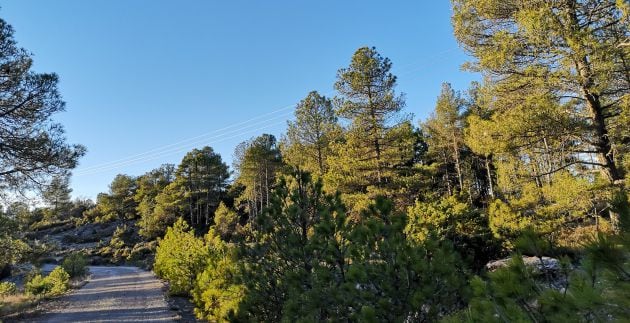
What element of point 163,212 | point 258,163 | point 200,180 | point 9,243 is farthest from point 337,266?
point 200,180

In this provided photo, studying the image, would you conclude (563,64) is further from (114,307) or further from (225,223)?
(225,223)

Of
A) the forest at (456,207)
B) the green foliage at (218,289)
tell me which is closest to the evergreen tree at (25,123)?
the forest at (456,207)

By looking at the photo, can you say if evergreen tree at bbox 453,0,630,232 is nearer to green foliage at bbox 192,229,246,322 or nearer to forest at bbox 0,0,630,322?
forest at bbox 0,0,630,322

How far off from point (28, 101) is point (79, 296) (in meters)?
9.69

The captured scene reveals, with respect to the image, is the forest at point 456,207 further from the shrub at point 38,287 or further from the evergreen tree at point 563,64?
the shrub at point 38,287

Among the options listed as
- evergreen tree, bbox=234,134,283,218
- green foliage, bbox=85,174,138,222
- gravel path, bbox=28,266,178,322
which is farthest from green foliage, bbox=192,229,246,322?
green foliage, bbox=85,174,138,222

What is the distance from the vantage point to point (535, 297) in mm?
1626

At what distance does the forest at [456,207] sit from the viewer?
1727 mm

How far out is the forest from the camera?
1727mm

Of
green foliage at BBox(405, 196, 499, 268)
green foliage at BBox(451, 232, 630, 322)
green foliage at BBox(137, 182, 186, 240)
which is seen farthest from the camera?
green foliage at BBox(137, 182, 186, 240)

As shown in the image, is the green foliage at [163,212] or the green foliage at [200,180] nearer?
the green foliage at [163,212]

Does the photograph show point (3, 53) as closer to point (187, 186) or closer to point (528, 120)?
point (528, 120)

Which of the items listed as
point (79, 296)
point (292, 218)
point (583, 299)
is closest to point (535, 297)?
point (583, 299)

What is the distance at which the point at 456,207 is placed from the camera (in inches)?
428
